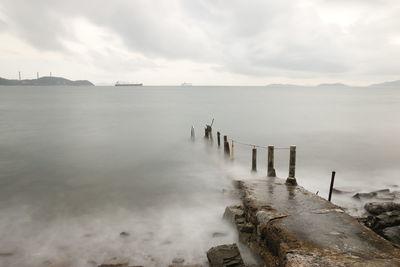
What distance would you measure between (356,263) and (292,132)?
95.2ft

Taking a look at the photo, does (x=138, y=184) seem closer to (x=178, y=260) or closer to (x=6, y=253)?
(x=6, y=253)

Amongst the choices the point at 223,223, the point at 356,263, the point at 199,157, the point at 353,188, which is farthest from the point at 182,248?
the point at 199,157

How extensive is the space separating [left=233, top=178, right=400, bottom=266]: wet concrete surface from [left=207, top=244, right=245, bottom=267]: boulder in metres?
0.82

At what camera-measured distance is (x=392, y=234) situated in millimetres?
8141

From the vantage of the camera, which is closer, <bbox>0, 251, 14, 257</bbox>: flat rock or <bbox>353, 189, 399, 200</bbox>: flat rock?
<bbox>0, 251, 14, 257</bbox>: flat rock

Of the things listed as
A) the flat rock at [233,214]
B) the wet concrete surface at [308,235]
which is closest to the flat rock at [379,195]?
the wet concrete surface at [308,235]

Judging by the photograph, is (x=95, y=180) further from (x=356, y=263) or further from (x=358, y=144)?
(x=358, y=144)

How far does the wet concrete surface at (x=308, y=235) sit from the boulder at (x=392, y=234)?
1170 mm

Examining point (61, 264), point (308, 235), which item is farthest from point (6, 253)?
point (308, 235)

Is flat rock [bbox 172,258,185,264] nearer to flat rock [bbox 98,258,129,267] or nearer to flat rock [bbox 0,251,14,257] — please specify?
flat rock [bbox 98,258,129,267]

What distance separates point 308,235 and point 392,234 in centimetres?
304

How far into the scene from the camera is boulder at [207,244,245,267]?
23.4ft

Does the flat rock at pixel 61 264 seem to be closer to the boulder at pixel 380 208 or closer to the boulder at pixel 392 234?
the boulder at pixel 392 234

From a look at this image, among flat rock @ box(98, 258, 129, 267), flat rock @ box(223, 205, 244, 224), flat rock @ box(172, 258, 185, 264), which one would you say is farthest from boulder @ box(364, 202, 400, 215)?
flat rock @ box(98, 258, 129, 267)
